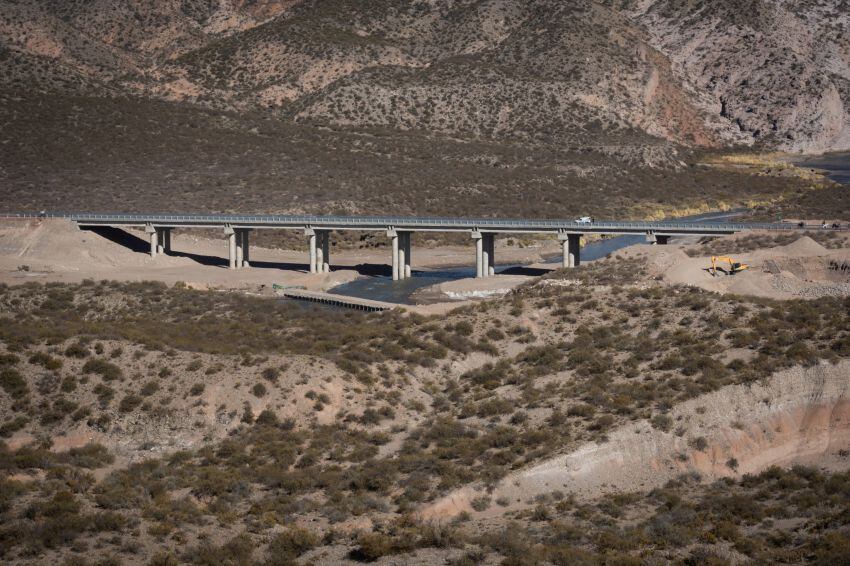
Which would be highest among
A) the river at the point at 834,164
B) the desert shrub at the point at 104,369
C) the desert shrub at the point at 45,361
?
the river at the point at 834,164

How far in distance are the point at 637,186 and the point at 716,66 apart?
57464 mm

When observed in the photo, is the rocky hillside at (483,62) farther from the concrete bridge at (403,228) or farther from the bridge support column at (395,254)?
the bridge support column at (395,254)

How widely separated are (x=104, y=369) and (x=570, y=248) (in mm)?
43733

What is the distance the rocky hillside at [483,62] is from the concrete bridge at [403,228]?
55.1m

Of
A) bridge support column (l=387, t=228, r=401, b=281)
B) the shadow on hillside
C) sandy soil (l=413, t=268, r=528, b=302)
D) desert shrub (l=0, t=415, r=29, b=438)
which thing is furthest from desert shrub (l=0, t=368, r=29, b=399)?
the shadow on hillside

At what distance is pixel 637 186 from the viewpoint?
122m

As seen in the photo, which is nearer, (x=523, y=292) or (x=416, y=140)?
(x=523, y=292)

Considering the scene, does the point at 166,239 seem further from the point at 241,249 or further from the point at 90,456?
the point at 90,456

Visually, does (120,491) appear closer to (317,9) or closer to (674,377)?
(674,377)

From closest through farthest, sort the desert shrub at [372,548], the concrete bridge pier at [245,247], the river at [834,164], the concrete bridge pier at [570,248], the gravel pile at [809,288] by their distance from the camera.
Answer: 1. the desert shrub at [372,548]
2. the gravel pile at [809,288]
3. the concrete bridge pier at [570,248]
4. the concrete bridge pier at [245,247]
5. the river at [834,164]

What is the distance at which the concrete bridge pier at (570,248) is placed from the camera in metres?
77.4

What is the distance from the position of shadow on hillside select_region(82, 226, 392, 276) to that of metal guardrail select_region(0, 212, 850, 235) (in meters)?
1.06

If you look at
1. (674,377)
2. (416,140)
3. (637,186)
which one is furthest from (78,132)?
(674,377)

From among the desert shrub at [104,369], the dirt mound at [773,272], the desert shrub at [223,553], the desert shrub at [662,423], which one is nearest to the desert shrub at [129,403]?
the desert shrub at [104,369]
